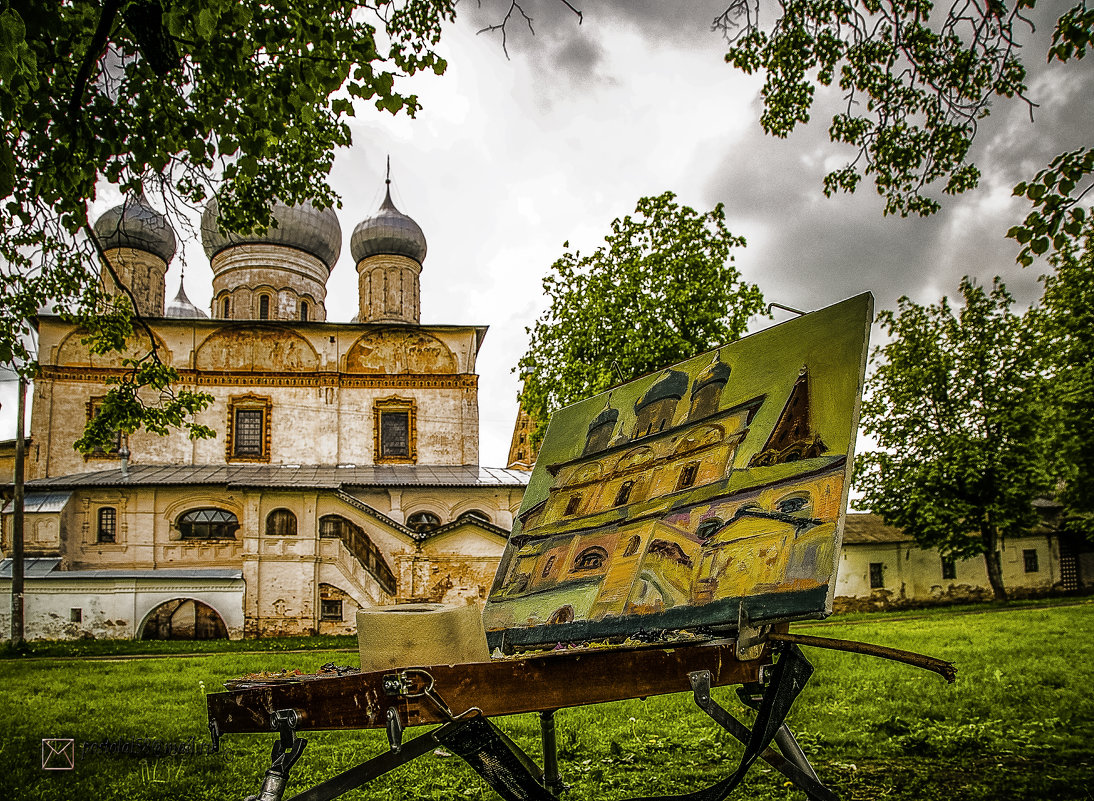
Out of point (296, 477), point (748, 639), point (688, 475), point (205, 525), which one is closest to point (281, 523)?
point (296, 477)

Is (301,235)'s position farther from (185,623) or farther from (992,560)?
(992,560)

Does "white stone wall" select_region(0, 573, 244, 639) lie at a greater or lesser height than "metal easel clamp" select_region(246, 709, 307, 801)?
lesser

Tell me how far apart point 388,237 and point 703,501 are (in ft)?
94.8

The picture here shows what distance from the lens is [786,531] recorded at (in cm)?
341

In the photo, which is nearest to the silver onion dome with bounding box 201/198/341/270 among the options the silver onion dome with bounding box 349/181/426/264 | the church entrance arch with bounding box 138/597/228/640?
the silver onion dome with bounding box 349/181/426/264

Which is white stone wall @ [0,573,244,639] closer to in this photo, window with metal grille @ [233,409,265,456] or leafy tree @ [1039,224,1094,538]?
window with metal grille @ [233,409,265,456]

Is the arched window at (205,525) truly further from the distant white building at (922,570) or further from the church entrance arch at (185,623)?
the distant white building at (922,570)

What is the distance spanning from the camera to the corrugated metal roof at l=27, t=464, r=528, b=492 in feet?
75.3

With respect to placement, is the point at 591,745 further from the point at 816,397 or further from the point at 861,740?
the point at 816,397

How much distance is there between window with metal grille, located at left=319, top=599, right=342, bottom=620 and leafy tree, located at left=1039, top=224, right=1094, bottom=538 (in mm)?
20151

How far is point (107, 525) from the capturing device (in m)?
23.0

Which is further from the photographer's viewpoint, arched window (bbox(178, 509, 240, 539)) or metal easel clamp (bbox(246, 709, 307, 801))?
arched window (bbox(178, 509, 240, 539))

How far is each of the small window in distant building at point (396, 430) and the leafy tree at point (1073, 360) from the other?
A: 64.8ft

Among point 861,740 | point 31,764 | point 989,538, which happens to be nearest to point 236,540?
point 31,764
